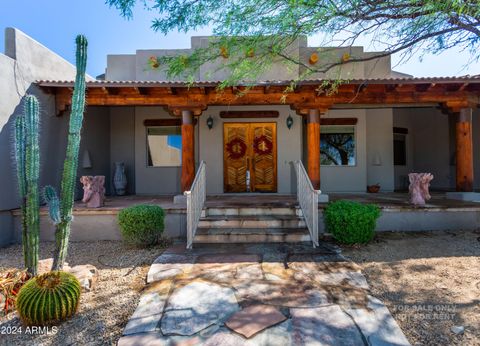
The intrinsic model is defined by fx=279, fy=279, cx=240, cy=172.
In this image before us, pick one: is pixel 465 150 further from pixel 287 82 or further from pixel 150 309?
pixel 150 309

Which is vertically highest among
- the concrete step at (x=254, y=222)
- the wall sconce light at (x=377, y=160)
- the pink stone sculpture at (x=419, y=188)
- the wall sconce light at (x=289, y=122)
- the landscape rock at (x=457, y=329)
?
the wall sconce light at (x=289, y=122)

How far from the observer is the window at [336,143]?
9.01m

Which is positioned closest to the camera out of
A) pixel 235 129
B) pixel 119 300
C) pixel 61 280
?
pixel 61 280

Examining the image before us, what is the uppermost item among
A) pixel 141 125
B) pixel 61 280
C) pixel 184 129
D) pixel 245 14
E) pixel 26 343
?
pixel 245 14

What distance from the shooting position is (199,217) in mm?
5547

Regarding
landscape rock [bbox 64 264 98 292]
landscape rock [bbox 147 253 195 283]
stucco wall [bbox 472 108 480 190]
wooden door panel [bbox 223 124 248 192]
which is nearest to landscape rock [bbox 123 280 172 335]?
landscape rock [bbox 147 253 195 283]

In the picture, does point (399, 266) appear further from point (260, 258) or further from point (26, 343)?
point (26, 343)

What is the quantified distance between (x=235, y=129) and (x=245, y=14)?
4654 mm

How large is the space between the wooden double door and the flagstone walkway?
4.13 metres

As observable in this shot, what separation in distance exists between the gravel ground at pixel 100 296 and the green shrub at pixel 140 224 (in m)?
0.20

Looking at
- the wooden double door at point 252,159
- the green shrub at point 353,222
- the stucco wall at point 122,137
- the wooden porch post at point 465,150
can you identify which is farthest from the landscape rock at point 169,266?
the wooden porch post at point 465,150

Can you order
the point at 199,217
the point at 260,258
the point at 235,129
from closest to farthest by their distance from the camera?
the point at 260,258 → the point at 199,217 → the point at 235,129

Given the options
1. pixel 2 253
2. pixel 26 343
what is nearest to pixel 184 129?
pixel 2 253

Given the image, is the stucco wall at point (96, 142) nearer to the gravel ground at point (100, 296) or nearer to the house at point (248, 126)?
the house at point (248, 126)
